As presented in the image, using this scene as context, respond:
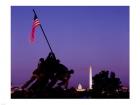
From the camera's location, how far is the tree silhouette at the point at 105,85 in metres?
5.40

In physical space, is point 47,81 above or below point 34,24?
below

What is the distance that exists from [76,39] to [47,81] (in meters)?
0.63

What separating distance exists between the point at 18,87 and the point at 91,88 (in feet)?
2.93

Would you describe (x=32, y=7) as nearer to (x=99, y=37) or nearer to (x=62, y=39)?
(x=62, y=39)

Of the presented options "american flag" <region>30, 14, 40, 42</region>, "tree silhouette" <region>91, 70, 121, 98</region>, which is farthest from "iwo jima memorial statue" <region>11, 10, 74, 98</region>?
"tree silhouette" <region>91, 70, 121, 98</region>

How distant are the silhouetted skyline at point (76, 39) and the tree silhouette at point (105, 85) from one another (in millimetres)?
73

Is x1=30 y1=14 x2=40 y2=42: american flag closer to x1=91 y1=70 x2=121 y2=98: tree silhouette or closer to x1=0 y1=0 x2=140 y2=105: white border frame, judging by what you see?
x1=0 y1=0 x2=140 y2=105: white border frame

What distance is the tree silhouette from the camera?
17.7 ft

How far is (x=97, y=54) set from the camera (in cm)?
547

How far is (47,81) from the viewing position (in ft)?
17.9
